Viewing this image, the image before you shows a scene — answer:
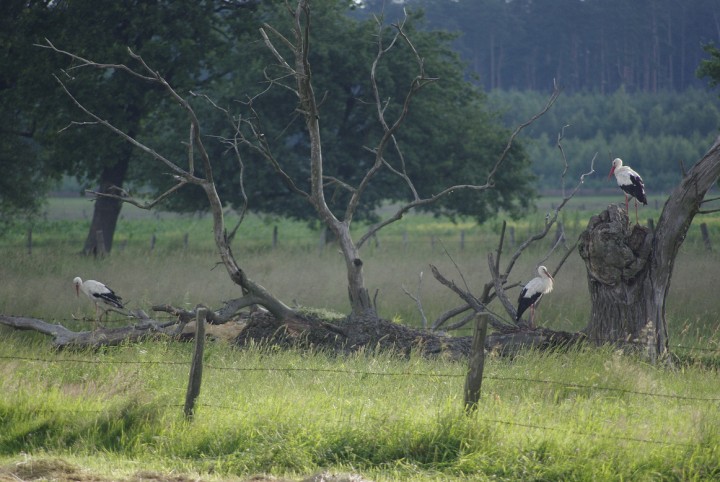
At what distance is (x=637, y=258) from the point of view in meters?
11.3

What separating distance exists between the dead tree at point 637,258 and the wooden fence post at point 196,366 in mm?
5507

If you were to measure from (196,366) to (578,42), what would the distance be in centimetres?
12093

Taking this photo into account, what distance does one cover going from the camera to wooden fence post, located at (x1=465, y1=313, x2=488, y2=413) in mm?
7473

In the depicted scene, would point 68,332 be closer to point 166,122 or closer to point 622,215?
point 622,215

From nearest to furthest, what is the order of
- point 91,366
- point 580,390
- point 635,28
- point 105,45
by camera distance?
1. point 580,390
2. point 91,366
3. point 105,45
4. point 635,28

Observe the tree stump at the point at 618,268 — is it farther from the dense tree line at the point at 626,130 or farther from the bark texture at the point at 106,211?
the dense tree line at the point at 626,130

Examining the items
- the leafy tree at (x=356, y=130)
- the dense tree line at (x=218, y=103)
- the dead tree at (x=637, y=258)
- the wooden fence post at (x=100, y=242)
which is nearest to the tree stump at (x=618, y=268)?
the dead tree at (x=637, y=258)

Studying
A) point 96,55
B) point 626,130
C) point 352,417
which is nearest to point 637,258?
point 352,417

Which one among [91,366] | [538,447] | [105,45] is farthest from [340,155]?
[538,447]

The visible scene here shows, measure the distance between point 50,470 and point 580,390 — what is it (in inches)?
201

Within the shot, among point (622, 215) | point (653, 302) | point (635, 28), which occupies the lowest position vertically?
point (653, 302)

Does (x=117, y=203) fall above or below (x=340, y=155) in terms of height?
below

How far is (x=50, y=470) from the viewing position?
7160 millimetres

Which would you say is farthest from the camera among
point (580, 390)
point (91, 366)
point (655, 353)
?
point (655, 353)
